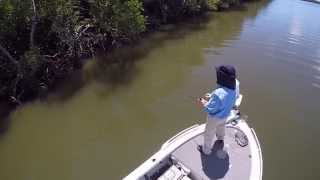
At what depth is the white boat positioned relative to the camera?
6.77 m

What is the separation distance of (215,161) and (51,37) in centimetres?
Answer: 698

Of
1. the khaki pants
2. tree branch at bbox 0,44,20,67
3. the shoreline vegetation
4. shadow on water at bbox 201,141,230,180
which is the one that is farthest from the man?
tree branch at bbox 0,44,20,67

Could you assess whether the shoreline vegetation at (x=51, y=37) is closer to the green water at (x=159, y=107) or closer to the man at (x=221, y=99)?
the green water at (x=159, y=107)

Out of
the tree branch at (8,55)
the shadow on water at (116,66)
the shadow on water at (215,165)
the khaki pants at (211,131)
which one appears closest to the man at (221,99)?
the khaki pants at (211,131)

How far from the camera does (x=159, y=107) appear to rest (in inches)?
420

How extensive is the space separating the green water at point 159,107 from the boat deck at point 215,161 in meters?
1.38

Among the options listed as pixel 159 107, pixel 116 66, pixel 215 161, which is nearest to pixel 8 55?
pixel 116 66

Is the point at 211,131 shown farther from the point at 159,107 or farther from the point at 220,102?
the point at 159,107

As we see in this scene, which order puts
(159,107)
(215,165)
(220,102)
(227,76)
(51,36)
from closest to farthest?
(227,76) < (220,102) < (215,165) < (159,107) < (51,36)

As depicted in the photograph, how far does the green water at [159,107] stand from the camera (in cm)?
862

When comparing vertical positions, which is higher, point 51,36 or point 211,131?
point 51,36

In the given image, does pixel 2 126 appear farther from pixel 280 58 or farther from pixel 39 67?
pixel 280 58

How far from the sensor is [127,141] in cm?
922

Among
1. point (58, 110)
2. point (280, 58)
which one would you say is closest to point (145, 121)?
point (58, 110)
